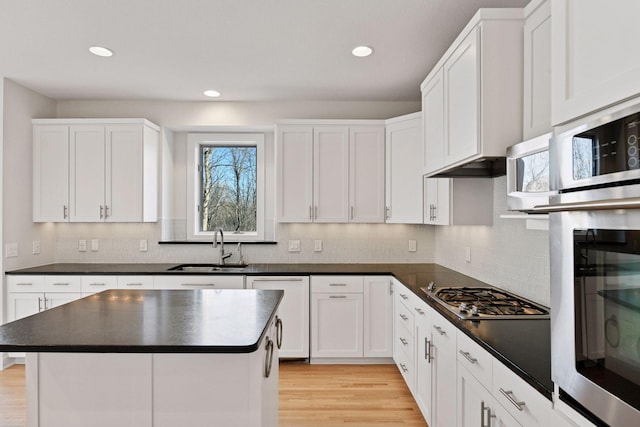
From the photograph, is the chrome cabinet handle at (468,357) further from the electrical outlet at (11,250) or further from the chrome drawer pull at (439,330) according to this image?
the electrical outlet at (11,250)

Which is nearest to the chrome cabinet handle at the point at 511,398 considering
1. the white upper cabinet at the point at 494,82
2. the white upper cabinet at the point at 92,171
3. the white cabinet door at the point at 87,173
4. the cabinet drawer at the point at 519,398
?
the cabinet drawer at the point at 519,398

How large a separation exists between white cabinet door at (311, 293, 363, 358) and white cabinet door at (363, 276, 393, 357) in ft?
0.22

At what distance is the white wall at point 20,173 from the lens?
3.47 metres

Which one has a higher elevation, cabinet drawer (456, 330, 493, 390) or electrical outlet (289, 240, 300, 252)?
electrical outlet (289, 240, 300, 252)

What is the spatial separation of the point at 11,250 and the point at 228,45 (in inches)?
110

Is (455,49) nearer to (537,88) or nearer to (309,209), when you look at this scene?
(537,88)

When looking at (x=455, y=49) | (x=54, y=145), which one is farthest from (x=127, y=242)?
(x=455, y=49)

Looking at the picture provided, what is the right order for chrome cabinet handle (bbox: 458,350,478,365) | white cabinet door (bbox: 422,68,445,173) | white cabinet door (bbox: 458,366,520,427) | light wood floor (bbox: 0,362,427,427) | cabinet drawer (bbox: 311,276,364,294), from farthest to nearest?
cabinet drawer (bbox: 311,276,364,294) < light wood floor (bbox: 0,362,427,427) < white cabinet door (bbox: 422,68,445,173) < chrome cabinet handle (bbox: 458,350,478,365) < white cabinet door (bbox: 458,366,520,427)

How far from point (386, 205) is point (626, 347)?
310cm

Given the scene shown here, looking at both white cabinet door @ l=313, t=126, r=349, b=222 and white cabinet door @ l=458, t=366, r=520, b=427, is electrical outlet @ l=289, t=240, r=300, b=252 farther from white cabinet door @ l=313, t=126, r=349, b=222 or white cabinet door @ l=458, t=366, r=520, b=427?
white cabinet door @ l=458, t=366, r=520, b=427

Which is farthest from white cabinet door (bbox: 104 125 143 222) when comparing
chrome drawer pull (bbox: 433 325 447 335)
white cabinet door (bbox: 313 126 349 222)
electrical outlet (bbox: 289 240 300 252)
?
chrome drawer pull (bbox: 433 325 447 335)

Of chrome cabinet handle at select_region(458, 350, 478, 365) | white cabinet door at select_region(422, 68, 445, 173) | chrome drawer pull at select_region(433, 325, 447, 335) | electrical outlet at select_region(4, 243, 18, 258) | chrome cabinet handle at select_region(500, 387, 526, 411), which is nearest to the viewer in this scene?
chrome cabinet handle at select_region(500, 387, 526, 411)

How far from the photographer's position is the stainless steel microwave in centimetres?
148

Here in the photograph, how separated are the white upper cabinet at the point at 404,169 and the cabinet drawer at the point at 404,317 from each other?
2.61 feet
